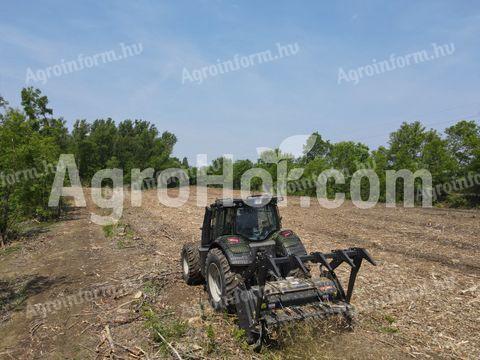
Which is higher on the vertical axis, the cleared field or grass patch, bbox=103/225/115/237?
grass patch, bbox=103/225/115/237

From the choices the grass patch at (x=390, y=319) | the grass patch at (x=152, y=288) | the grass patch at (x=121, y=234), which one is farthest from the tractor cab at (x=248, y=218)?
the grass patch at (x=121, y=234)

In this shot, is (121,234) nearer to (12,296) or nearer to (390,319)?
(12,296)

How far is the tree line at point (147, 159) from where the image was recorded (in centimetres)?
1817

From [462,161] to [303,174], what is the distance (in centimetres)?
1549

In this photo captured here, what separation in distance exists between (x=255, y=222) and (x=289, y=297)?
2027mm

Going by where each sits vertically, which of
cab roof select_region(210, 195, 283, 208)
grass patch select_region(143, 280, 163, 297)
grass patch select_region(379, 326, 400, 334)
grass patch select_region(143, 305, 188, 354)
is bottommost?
grass patch select_region(379, 326, 400, 334)

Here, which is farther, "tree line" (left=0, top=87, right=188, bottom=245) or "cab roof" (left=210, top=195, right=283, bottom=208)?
"tree line" (left=0, top=87, right=188, bottom=245)

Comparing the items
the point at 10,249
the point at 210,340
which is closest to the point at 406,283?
the point at 210,340

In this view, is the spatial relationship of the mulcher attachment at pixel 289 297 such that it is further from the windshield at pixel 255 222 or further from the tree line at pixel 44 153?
the tree line at pixel 44 153

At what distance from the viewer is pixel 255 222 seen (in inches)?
304

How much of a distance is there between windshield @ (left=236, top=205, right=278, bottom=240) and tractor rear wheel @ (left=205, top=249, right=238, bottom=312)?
719 mm

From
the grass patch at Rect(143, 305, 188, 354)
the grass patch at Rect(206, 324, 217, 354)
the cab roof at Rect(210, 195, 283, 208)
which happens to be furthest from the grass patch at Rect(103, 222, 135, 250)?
the grass patch at Rect(206, 324, 217, 354)

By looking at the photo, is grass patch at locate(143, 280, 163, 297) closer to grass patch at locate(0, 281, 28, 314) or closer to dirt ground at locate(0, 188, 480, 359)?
dirt ground at locate(0, 188, 480, 359)

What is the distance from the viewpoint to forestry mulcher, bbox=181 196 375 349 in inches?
228
